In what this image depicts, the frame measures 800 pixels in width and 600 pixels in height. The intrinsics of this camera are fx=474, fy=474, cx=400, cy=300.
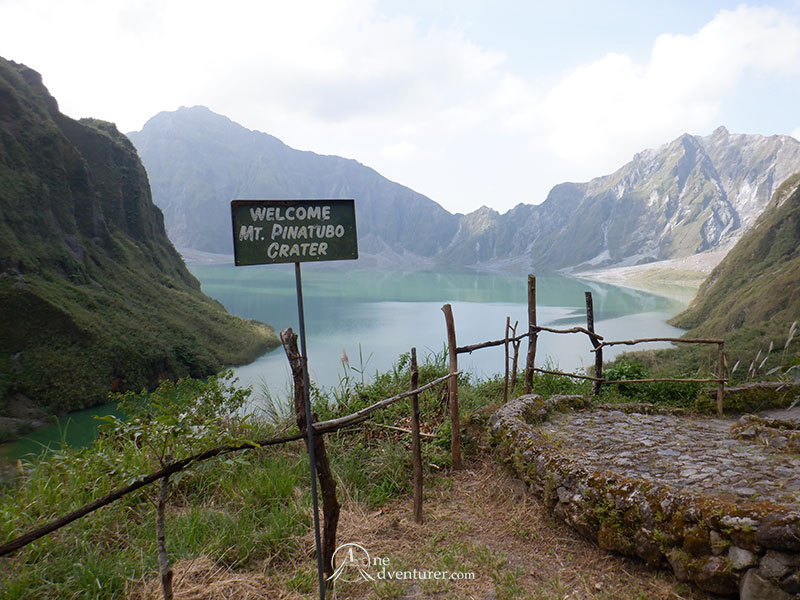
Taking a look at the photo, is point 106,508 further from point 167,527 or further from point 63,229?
point 63,229

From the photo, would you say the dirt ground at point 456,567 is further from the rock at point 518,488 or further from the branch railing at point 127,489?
the branch railing at point 127,489

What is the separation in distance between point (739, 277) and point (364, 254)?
117061 millimetres

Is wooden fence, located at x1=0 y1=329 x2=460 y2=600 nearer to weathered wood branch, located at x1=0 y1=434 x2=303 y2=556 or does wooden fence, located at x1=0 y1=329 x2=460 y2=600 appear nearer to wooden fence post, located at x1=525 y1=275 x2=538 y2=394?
weathered wood branch, located at x1=0 y1=434 x2=303 y2=556

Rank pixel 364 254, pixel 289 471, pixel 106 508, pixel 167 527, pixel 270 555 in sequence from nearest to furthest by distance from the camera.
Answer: pixel 270 555 < pixel 167 527 < pixel 106 508 < pixel 289 471 < pixel 364 254

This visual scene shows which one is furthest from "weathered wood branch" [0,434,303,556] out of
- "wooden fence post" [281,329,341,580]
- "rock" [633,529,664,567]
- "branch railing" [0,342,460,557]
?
"rock" [633,529,664,567]

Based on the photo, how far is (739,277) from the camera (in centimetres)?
3272

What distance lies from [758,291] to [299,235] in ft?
98.2

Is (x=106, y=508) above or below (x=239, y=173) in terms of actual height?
below

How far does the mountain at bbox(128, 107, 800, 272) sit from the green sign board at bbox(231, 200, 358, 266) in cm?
12423

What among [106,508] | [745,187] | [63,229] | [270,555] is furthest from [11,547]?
[745,187]

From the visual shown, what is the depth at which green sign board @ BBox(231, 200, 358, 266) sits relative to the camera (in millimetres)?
2484

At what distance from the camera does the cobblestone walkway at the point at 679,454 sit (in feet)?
10.1

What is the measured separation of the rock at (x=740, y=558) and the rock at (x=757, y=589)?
0.11ft

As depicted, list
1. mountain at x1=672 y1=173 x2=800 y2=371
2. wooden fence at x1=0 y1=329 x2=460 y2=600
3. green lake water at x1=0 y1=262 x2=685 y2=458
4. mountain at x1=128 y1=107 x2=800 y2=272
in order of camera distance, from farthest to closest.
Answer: mountain at x1=128 y1=107 x2=800 y2=272, green lake water at x1=0 y1=262 x2=685 y2=458, mountain at x1=672 y1=173 x2=800 y2=371, wooden fence at x1=0 y1=329 x2=460 y2=600
